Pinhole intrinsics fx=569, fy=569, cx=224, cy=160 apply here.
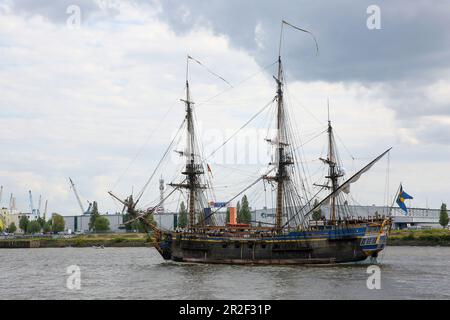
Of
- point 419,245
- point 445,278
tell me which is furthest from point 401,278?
point 419,245

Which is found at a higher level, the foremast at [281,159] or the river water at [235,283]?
the foremast at [281,159]

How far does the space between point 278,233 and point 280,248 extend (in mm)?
4270

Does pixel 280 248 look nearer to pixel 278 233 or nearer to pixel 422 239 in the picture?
pixel 278 233

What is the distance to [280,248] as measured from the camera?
81.9 meters

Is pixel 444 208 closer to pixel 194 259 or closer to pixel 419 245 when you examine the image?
pixel 419 245

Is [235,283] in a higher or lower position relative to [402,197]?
lower

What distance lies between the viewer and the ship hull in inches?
3088

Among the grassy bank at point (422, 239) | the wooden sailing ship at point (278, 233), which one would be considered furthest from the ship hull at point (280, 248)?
the grassy bank at point (422, 239)

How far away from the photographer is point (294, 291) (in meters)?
52.3

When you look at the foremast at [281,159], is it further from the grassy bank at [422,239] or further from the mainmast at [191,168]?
the grassy bank at [422,239]

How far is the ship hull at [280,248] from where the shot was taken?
7844cm

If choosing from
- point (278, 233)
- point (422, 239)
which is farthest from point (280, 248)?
point (422, 239)

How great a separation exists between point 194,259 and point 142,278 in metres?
20.3

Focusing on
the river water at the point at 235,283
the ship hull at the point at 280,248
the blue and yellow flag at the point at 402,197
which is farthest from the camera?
the blue and yellow flag at the point at 402,197
